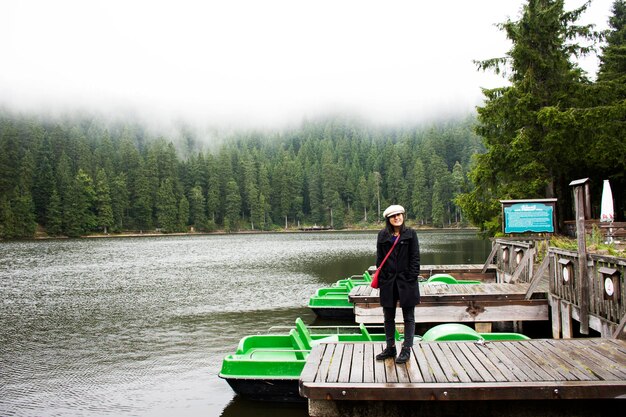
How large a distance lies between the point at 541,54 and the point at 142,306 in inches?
903

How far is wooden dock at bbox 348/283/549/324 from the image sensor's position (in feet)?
39.0

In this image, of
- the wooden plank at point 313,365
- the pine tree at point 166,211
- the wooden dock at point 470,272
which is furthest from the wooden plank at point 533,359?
the pine tree at point 166,211

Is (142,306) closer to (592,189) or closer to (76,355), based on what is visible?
(76,355)

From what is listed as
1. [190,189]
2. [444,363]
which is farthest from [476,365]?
[190,189]

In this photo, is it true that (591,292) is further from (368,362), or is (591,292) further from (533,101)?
(533,101)

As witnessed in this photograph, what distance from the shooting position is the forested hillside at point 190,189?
329ft

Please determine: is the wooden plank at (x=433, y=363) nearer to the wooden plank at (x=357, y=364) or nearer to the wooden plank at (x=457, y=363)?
the wooden plank at (x=457, y=363)

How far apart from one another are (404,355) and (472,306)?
20.1 feet

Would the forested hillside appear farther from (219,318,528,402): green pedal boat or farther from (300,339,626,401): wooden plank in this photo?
(300,339,626,401): wooden plank

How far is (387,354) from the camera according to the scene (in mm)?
6957

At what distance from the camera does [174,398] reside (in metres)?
10.8

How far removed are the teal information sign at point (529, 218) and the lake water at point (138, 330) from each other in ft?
25.0

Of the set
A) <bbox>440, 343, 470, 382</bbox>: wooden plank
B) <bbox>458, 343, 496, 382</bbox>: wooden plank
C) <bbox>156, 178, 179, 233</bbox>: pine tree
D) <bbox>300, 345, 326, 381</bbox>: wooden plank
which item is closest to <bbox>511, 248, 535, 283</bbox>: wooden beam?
<bbox>458, 343, 496, 382</bbox>: wooden plank

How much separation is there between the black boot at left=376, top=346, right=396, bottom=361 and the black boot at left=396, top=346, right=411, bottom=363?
19 centimetres
